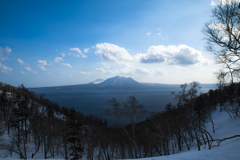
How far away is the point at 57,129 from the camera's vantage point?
776 inches

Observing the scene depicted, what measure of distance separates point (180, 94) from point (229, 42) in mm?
7825

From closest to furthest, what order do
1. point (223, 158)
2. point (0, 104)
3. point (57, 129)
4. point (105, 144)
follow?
point (223, 158)
point (57, 129)
point (105, 144)
point (0, 104)

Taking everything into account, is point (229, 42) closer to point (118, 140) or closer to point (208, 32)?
point (208, 32)

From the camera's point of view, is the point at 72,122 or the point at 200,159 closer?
the point at 200,159

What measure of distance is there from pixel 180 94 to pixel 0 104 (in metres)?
38.3

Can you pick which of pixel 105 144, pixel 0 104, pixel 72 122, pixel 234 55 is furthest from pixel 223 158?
pixel 0 104

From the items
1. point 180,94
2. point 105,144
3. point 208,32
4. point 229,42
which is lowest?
point 105,144

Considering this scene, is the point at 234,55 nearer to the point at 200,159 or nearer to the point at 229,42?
the point at 229,42

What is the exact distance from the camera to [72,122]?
38.1ft

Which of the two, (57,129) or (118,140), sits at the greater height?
(57,129)

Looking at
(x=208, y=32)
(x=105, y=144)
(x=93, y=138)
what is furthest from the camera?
(x=105, y=144)

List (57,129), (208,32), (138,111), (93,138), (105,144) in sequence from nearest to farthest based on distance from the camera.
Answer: (208,32), (138,111), (93,138), (57,129), (105,144)

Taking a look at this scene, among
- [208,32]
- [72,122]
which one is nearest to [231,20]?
[208,32]

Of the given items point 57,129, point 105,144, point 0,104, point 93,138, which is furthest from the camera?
point 0,104
